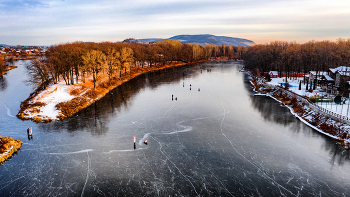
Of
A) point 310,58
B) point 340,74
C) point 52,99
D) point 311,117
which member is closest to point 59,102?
point 52,99

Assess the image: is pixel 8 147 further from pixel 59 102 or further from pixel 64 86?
pixel 64 86

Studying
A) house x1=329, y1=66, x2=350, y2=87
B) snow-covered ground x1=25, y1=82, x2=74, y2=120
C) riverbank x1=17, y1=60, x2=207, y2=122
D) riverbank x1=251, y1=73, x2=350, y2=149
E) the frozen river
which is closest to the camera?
the frozen river

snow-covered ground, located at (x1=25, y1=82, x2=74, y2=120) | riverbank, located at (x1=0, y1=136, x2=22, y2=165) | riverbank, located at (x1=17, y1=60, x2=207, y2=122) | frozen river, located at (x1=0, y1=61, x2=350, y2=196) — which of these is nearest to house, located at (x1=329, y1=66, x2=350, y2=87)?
frozen river, located at (x1=0, y1=61, x2=350, y2=196)

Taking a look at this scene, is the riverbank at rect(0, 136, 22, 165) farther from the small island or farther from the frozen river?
the small island

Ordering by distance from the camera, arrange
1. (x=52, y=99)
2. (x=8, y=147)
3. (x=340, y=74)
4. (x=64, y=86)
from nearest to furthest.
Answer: (x=8, y=147) < (x=52, y=99) < (x=340, y=74) < (x=64, y=86)

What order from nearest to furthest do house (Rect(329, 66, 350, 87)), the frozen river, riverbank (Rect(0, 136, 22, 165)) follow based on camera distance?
the frozen river, riverbank (Rect(0, 136, 22, 165)), house (Rect(329, 66, 350, 87))

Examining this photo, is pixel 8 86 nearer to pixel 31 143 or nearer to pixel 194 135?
pixel 31 143

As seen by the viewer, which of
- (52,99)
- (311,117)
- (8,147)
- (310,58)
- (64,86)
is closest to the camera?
(8,147)

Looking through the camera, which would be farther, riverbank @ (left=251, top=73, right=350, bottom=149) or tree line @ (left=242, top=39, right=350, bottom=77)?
tree line @ (left=242, top=39, right=350, bottom=77)
